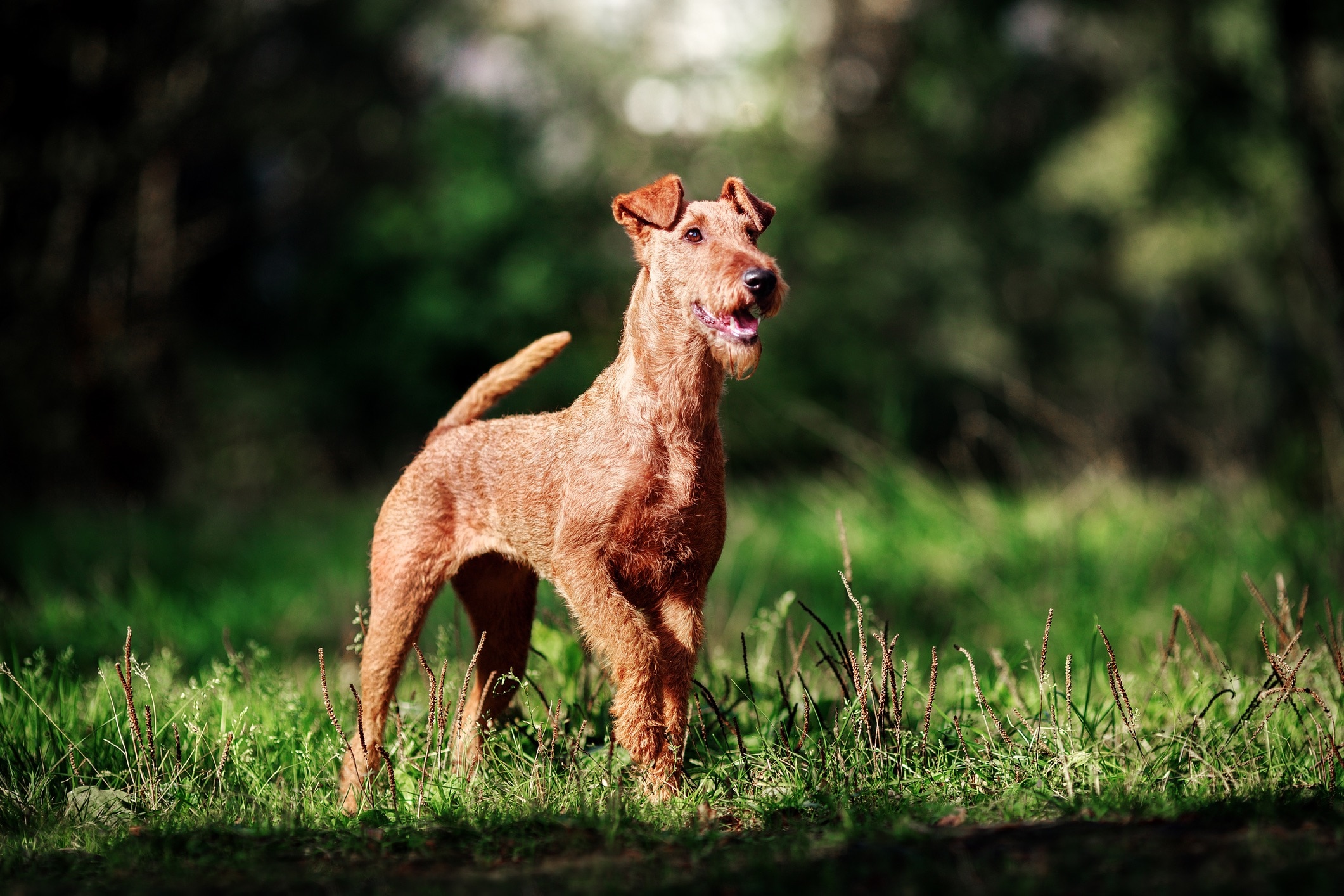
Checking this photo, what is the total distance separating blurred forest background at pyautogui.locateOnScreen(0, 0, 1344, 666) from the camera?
6824 millimetres

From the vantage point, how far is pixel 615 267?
14438 millimetres

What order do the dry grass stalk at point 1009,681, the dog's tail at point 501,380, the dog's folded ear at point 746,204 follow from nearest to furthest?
the dog's folded ear at point 746,204 < the dry grass stalk at point 1009,681 < the dog's tail at point 501,380

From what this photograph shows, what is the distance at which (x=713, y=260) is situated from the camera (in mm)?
2732

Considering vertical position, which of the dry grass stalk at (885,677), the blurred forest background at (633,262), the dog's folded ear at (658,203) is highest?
the blurred forest background at (633,262)

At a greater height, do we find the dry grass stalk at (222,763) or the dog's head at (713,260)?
the dog's head at (713,260)

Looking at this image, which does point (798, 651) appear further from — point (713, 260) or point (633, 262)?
point (633, 262)

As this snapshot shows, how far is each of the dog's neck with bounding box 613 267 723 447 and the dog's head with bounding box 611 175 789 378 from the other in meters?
0.03

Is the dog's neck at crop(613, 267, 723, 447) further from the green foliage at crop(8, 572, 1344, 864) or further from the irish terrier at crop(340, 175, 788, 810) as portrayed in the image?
the green foliage at crop(8, 572, 1344, 864)

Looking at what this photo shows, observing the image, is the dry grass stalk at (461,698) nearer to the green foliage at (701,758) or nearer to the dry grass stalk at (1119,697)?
the green foliage at (701,758)

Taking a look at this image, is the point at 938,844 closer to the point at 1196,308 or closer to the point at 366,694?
the point at 366,694

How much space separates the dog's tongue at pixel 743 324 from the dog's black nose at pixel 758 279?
0.21 feet

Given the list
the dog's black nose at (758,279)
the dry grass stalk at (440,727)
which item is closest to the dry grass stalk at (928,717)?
the dog's black nose at (758,279)

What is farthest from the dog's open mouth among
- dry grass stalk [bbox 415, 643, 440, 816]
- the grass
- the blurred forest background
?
the blurred forest background

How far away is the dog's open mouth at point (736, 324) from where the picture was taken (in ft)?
8.75
